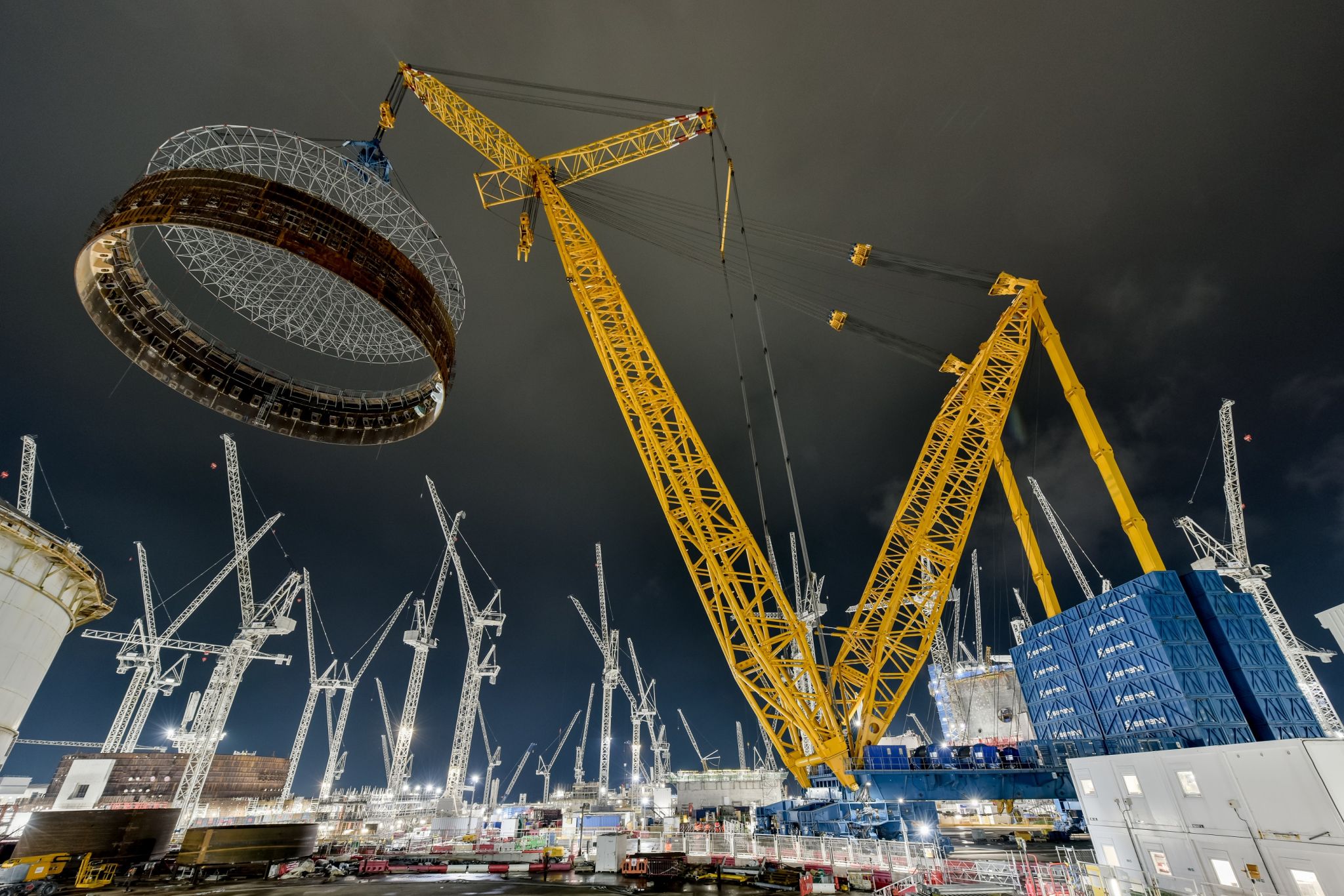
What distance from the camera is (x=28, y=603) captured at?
19.2 m

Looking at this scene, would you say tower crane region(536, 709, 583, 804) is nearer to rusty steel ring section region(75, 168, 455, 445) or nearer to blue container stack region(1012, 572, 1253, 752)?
blue container stack region(1012, 572, 1253, 752)

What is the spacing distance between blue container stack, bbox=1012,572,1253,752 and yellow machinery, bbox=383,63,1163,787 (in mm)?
3173

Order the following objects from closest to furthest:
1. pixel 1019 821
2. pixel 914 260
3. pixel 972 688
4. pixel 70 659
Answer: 1. pixel 914 260
2. pixel 1019 821
3. pixel 972 688
4. pixel 70 659

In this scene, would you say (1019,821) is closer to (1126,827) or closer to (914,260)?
(1126,827)

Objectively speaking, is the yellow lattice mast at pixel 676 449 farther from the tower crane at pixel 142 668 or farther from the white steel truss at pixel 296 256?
the tower crane at pixel 142 668

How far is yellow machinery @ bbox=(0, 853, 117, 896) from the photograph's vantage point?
72.3ft

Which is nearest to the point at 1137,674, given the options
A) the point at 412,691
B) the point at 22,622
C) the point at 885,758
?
the point at 885,758

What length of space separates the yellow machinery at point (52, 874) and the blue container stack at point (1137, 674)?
2114 inches

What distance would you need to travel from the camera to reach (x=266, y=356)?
27.3 metres

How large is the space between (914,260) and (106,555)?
148936 mm

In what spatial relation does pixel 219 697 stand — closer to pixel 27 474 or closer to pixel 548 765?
pixel 27 474

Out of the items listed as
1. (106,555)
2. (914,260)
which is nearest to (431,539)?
(106,555)

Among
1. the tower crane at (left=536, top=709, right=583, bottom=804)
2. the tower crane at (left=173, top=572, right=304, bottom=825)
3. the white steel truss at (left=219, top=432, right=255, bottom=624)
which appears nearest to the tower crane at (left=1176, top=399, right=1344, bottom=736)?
the tower crane at (left=173, top=572, right=304, bottom=825)

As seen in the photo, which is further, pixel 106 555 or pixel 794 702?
pixel 106 555
